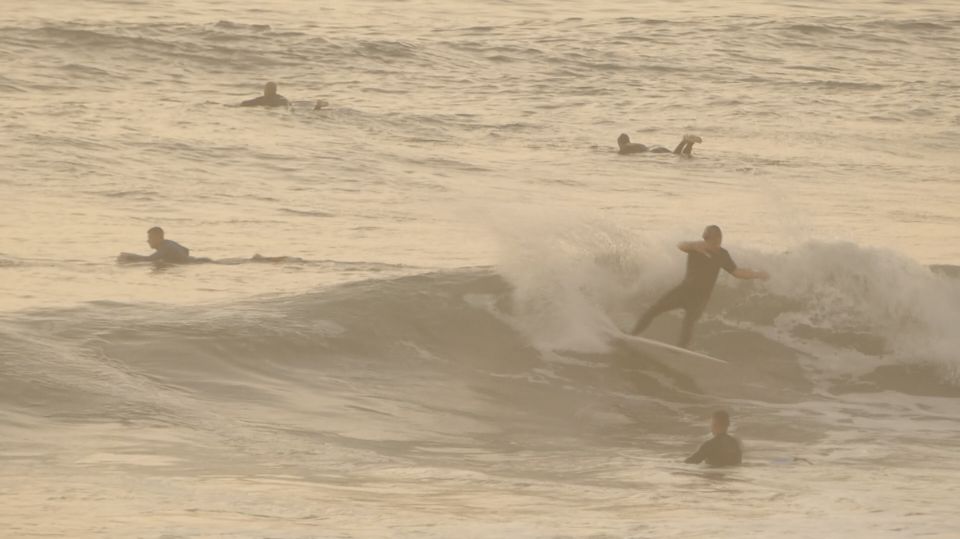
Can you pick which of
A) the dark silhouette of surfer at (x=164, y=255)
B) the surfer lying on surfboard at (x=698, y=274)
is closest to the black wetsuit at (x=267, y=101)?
the dark silhouette of surfer at (x=164, y=255)

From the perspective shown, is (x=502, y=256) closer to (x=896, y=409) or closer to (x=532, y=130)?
(x=896, y=409)

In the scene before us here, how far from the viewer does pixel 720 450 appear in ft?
39.0

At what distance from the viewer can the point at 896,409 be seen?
49.2 ft

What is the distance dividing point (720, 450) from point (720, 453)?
0.02 meters

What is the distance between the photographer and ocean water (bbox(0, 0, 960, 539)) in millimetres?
10430

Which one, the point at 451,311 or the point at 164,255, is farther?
the point at 164,255

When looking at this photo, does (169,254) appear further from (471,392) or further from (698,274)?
(698,274)

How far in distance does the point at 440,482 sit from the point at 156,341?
4.61 metres

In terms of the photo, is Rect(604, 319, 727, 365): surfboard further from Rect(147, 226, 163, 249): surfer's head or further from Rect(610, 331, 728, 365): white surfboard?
Rect(147, 226, 163, 249): surfer's head

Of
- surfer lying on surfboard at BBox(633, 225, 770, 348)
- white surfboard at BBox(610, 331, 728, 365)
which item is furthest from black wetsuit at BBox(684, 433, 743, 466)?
white surfboard at BBox(610, 331, 728, 365)

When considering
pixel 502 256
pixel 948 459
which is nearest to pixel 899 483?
pixel 948 459

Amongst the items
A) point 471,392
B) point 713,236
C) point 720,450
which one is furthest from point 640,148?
point 720,450

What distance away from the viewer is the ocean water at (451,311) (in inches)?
411

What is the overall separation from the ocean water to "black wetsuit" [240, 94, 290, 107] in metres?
0.48
